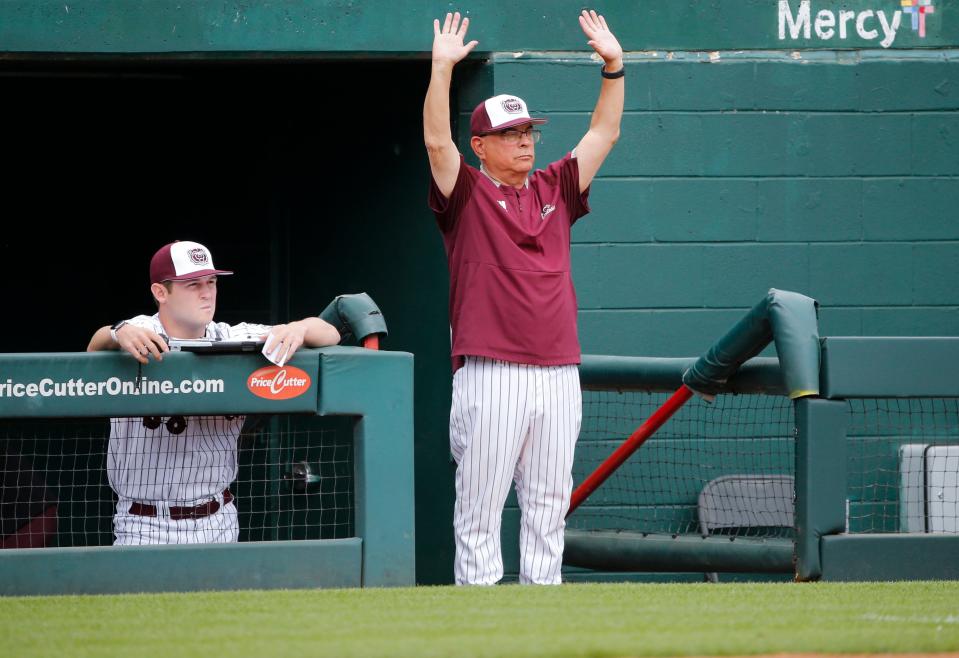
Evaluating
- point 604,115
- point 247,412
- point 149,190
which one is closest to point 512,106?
point 604,115

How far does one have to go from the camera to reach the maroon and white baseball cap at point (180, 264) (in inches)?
172

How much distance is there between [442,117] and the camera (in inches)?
168

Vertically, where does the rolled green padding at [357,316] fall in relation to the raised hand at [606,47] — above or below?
below

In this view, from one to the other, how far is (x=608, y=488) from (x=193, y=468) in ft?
7.91

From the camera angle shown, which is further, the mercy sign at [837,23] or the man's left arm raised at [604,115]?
the mercy sign at [837,23]

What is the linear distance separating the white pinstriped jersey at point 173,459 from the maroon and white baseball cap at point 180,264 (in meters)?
0.20

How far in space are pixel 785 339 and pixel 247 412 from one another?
181cm

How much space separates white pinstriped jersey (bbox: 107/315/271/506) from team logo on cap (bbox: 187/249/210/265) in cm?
28

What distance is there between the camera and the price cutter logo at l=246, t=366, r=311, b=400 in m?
4.04

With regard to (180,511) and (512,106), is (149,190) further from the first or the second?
(180,511)

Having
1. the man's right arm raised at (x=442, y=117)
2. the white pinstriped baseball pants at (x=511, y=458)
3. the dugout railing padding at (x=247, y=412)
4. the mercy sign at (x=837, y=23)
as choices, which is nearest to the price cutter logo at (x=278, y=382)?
the dugout railing padding at (x=247, y=412)

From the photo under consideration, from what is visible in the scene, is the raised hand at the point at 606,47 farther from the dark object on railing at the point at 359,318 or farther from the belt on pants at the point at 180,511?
the belt on pants at the point at 180,511

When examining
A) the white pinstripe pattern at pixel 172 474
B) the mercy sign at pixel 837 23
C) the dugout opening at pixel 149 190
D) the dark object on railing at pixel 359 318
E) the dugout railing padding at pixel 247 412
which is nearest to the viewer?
the dugout railing padding at pixel 247 412

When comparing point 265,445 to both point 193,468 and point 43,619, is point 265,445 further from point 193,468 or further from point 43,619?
point 43,619
